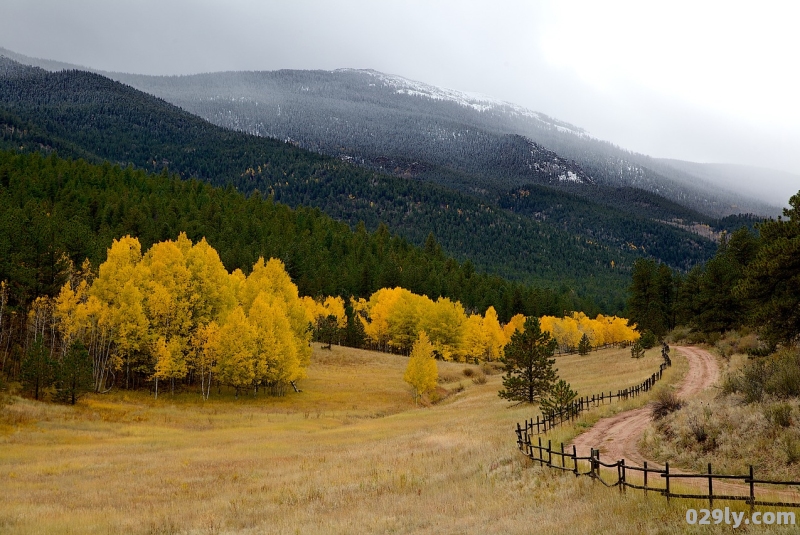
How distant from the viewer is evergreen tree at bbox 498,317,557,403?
42625 mm

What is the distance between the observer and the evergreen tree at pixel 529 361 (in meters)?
42.6

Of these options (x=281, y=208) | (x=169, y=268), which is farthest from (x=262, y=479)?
(x=281, y=208)

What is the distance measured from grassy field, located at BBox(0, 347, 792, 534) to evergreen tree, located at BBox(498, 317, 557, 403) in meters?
1.44

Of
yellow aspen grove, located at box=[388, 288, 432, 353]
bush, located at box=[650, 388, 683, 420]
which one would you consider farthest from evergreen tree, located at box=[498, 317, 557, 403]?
yellow aspen grove, located at box=[388, 288, 432, 353]

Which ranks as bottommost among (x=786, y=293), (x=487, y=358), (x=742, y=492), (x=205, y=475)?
(x=487, y=358)

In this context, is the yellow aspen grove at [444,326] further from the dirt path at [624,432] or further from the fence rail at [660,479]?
the fence rail at [660,479]

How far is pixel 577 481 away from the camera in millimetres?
17000

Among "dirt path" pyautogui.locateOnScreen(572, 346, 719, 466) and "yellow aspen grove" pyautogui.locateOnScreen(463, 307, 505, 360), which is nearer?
"dirt path" pyautogui.locateOnScreen(572, 346, 719, 466)

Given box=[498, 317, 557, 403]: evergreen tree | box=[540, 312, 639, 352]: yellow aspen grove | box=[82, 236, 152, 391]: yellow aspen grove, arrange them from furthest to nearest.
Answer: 1. box=[540, 312, 639, 352]: yellow aspen grove
2. box=[82, 236, 152, 391]: yellow aspen grove
3. box=[498, 317, 557, 403]: evergreen tree

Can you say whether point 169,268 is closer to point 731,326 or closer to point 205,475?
point 205,475

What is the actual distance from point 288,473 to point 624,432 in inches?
628

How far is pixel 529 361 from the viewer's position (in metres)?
43.0

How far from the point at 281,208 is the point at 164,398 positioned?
11837 centimetres

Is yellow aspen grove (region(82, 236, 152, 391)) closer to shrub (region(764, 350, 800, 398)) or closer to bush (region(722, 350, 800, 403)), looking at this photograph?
bush (region(722, 350, 800, 403))
